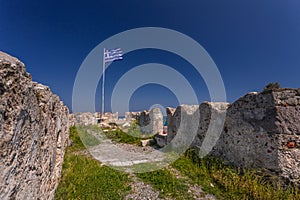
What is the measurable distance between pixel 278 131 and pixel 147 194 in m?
3.31

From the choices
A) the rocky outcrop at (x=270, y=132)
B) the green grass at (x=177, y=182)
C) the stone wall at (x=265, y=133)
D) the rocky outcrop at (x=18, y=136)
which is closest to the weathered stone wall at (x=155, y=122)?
the green grass at (x=177, y=182)

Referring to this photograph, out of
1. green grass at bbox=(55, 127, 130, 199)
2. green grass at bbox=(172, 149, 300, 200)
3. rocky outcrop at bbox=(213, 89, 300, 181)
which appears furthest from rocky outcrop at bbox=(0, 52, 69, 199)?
rocky outcrop at bbox=(213, 89, 300, 181)

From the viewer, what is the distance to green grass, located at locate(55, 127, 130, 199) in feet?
11.3

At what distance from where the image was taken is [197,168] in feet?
16.7

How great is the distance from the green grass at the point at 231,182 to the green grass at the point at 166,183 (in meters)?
0.49

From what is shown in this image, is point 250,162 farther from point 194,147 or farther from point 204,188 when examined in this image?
point 194,147

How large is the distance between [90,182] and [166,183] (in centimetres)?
181

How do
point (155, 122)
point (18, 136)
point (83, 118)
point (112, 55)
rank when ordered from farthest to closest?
point (112, 55) < point (83, 118) < point (155, 122) < point (18, 136)

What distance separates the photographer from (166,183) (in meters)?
4.15

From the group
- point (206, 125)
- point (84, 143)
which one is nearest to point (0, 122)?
point (206, 125)

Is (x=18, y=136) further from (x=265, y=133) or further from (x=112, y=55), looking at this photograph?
(x=112, y=55)

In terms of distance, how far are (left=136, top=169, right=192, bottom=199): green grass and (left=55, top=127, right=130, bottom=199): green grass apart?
1.94ft

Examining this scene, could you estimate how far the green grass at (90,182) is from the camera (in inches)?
136

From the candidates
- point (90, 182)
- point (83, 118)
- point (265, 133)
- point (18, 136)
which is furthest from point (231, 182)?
point (83, 118)
